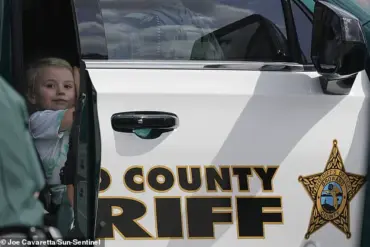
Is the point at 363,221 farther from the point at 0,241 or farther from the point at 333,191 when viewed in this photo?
the point at 0,241

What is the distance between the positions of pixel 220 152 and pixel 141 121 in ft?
0.93

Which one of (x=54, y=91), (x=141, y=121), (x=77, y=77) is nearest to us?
(x=141, y=121)

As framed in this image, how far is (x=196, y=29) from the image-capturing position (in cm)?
Result: 279

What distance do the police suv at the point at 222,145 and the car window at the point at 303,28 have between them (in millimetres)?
120

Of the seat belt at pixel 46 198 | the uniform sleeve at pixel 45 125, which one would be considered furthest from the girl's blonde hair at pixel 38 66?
the seat belt at pixel 46 198

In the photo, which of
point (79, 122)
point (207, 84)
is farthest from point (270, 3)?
point (79, 122)

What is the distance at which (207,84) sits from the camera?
2555 millimetres

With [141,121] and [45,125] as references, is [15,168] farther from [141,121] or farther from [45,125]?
[45,125]

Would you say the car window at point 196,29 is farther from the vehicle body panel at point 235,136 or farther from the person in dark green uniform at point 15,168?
the person in dark green uniform at point 15,168

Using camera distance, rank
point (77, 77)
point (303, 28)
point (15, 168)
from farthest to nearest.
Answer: point (77, 77) < point (303, 28) < point (15, 168)

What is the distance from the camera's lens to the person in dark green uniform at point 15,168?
1.85 meters

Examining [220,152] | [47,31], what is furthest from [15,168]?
[47,31]

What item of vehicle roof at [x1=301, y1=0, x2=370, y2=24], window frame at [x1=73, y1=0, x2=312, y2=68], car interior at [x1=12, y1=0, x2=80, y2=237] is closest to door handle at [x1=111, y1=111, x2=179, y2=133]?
window frame at [x1=73, y1=0, x2=312, y2=68]

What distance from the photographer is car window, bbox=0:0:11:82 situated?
268cm
